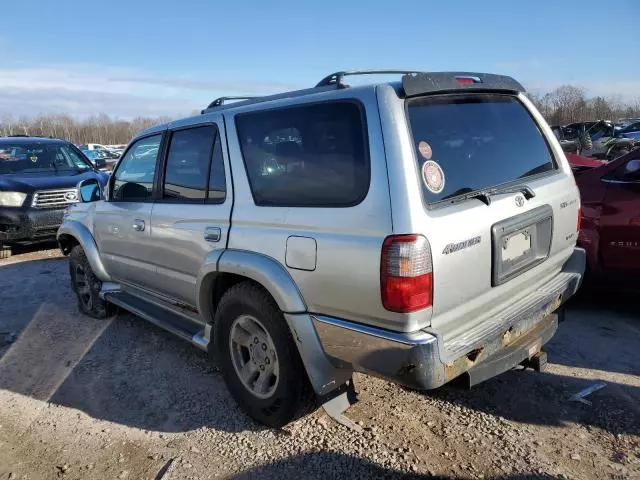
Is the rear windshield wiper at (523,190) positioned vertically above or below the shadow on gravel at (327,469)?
above

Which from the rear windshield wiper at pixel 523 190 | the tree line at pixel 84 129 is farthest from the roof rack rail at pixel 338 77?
the tree line at pixel 84 129

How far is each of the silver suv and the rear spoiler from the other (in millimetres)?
11

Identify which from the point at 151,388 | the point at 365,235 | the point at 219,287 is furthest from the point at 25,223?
the point at 365,235

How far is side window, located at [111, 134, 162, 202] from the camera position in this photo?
3.94 meters

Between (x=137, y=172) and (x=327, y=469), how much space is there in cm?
275

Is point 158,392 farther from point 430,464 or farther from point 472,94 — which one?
point 472,94

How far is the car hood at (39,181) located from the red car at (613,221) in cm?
754

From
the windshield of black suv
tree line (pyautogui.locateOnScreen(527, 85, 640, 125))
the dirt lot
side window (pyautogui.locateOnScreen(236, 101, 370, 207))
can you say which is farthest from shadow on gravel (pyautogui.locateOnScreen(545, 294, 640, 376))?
tree line (pyautogui.locateOnScreen(527, 85, 640, 125))

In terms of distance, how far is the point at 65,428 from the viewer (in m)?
3.24


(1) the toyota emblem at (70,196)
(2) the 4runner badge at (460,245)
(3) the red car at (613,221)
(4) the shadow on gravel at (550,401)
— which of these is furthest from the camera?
(1) the toyota emblem at (70,196)

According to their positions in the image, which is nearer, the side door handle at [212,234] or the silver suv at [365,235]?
the silver suv at [365,235]

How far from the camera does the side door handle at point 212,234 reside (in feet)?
10.1

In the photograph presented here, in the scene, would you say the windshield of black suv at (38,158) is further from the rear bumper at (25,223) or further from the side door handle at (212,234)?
the side door handle at (212,234)

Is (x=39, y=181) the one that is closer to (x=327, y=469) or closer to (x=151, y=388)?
(x=151, y=388)
